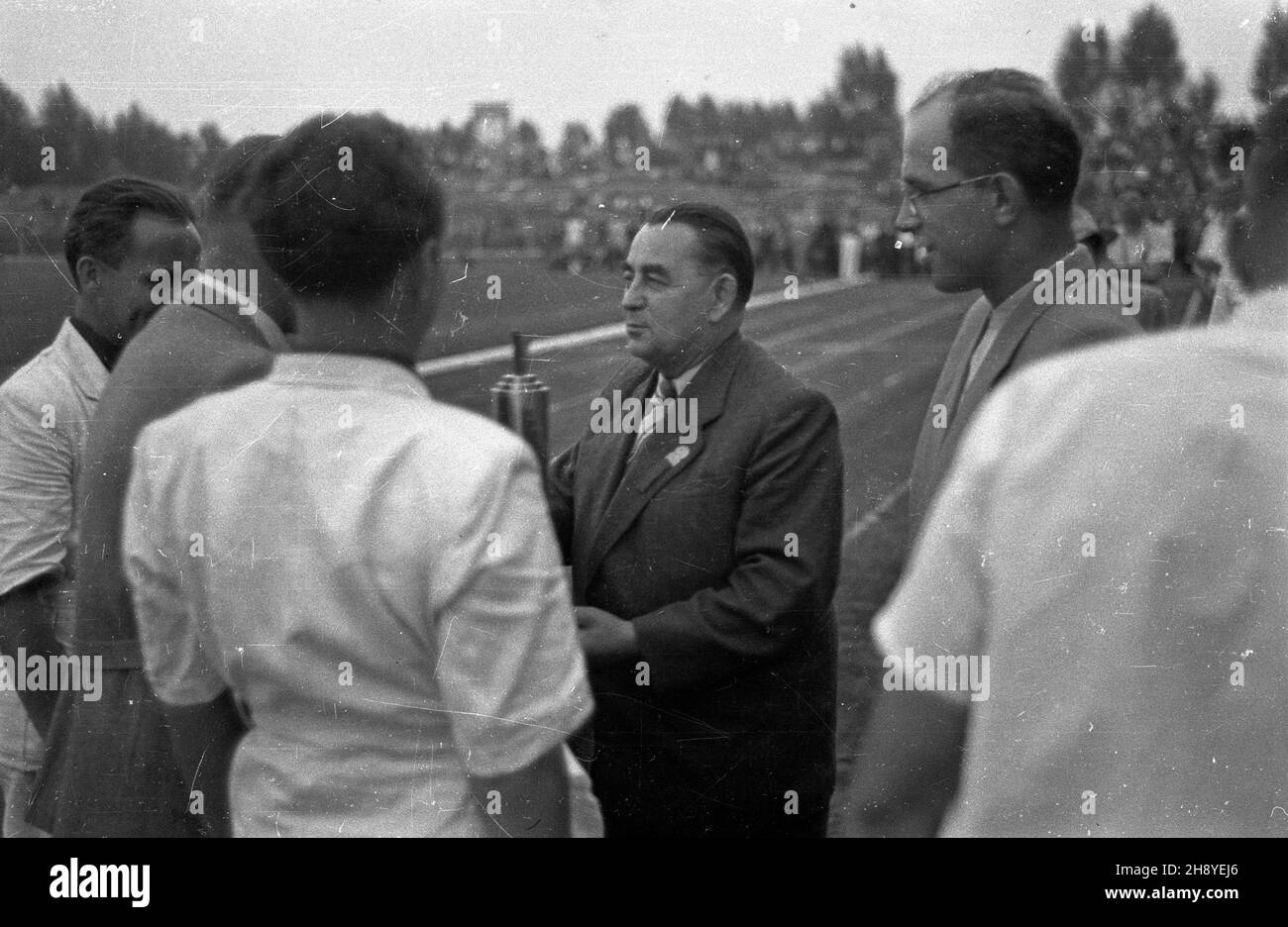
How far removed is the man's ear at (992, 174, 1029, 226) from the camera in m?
2.40

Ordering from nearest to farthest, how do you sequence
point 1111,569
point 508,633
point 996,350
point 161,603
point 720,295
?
point 1111,569 → point 508,633 → point 161,603 → point 996,350 → point 720,295

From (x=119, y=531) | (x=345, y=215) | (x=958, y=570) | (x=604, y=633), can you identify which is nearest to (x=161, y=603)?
(x=119, y=531)

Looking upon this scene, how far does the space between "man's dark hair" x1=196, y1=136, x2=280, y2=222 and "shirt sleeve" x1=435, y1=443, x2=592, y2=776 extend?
123 centimetres

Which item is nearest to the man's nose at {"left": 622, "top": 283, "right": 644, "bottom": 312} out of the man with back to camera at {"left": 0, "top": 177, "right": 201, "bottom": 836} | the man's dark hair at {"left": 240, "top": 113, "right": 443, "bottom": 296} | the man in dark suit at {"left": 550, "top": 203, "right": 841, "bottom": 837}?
the man in dark suit at {"left": 550, "top": 203, "right": 841, "bottom": 837}

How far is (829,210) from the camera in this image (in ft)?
8.96

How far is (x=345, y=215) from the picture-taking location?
182cm

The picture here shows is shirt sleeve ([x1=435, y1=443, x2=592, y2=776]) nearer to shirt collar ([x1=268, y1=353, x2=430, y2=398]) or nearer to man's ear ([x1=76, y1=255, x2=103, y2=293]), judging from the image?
shirt collar ([x1=268, y1=353, x2=430, y2=398])

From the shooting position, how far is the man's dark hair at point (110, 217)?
2.69m

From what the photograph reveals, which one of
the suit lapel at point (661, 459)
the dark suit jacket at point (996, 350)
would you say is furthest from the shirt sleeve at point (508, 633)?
the dark suit jacket at point (996, 350)

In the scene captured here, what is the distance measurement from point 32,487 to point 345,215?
132 centimetres

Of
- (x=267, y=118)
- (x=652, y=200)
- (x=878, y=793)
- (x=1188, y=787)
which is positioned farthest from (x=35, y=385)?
(x=1188, y=787)

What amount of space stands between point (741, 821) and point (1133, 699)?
1272mm

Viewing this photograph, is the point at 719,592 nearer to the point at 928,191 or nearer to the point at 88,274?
the point at 928,191

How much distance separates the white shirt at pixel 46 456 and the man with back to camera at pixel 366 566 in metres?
0.86
